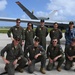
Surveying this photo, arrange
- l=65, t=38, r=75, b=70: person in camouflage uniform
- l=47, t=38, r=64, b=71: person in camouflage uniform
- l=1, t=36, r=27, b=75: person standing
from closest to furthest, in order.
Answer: l=1, t=36, r=27, b=75: person standing
l=47, t=38, r=64, b=71: person in camouflage uniform
l=65, t=38, r=75, b=70: person in camouflage uniform

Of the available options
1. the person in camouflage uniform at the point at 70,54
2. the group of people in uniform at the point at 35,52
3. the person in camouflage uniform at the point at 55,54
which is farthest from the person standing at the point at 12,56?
the person in camouflage uniform at the point at 70,54

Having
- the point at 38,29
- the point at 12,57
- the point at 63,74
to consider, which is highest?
the point at 38,29

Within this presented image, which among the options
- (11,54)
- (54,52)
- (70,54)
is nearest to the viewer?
(11,54)

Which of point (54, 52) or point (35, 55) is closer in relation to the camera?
point (35, 55)

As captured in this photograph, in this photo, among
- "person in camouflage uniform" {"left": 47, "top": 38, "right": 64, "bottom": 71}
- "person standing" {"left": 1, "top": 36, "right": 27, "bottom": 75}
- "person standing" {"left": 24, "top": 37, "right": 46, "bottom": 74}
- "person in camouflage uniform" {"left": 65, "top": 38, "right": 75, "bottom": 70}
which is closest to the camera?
"person standing" {"left": 1, "top": 36, "right": 27, "bottom": 75}

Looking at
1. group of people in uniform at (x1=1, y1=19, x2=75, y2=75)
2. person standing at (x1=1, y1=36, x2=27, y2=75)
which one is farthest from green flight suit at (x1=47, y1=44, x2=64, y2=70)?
person standing at (x1=1, y1=36, x2=27, y2=75)

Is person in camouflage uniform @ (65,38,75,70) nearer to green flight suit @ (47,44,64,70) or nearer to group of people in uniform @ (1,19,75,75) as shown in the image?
group of people in uniform @ (1,19,75,75)

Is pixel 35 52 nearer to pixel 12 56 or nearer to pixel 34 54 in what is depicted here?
pixel 34 54

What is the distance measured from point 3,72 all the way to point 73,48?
269 centimetres

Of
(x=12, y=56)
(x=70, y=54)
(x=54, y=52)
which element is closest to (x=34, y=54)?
(x=54, y=52)

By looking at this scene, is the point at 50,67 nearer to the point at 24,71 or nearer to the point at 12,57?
the point at 24,71

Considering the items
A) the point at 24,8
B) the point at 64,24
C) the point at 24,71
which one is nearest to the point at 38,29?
the point at 24,71

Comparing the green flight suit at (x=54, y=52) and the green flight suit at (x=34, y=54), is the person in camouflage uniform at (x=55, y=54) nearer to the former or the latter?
the green flight suit at (x=54, y=52)

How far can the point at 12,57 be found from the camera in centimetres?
688
